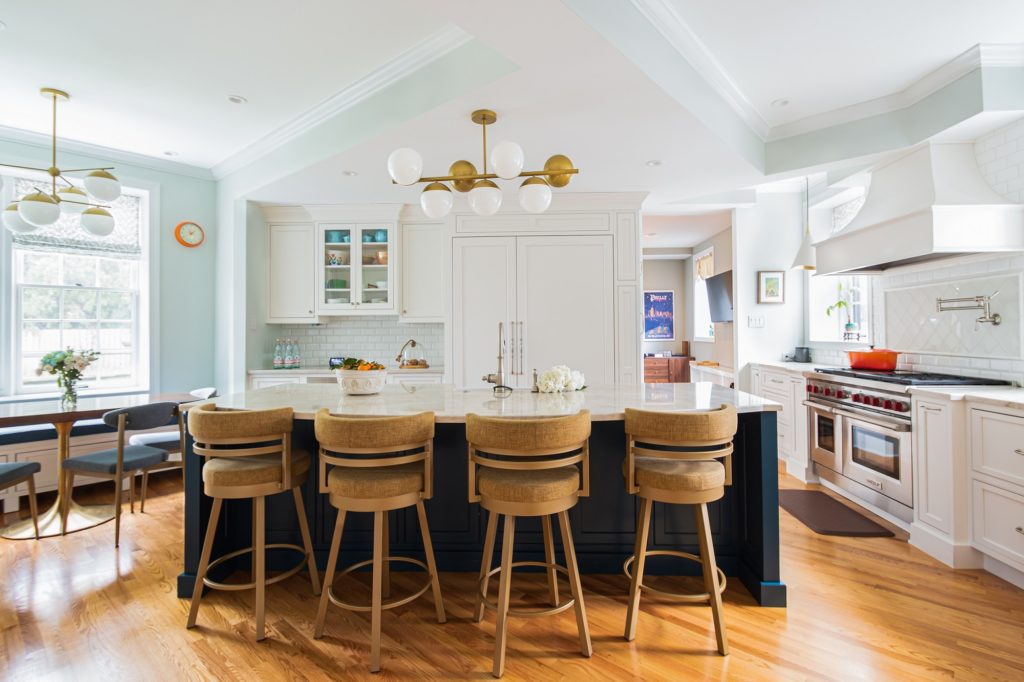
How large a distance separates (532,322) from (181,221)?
3.44 m

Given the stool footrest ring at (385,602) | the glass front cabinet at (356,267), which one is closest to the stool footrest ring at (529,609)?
the stool footrest ring at (385,602)

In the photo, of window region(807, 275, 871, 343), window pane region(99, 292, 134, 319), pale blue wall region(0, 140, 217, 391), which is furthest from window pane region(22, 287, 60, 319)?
window region(807, 275, 871, 343)

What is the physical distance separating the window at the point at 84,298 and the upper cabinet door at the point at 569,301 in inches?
137

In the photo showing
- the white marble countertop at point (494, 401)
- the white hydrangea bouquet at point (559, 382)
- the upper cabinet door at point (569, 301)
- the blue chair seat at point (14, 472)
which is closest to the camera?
the white marble countertop at point (494, 401)

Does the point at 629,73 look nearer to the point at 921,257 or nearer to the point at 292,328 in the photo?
the point at 921,257

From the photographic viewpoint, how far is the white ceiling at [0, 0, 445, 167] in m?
2.52

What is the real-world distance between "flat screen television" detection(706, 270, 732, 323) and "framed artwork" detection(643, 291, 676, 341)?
90.2 inches

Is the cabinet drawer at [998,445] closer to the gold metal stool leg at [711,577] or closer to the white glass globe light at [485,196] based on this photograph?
the gold metal stool leg at [711,577]

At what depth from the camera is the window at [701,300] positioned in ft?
25.0

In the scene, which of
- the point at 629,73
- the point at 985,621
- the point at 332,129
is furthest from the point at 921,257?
the point at 332,129

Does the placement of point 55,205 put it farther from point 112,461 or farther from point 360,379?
point 360,379

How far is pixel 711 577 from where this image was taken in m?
2.00

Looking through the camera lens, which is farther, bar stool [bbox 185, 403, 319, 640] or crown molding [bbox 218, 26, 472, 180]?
crown molding [bbox 218, 26, 472, 180]

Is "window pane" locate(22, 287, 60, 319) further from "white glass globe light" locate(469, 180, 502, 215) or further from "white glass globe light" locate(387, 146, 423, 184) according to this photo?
"white glass globe light" locate(469, 180, 502, 215)
